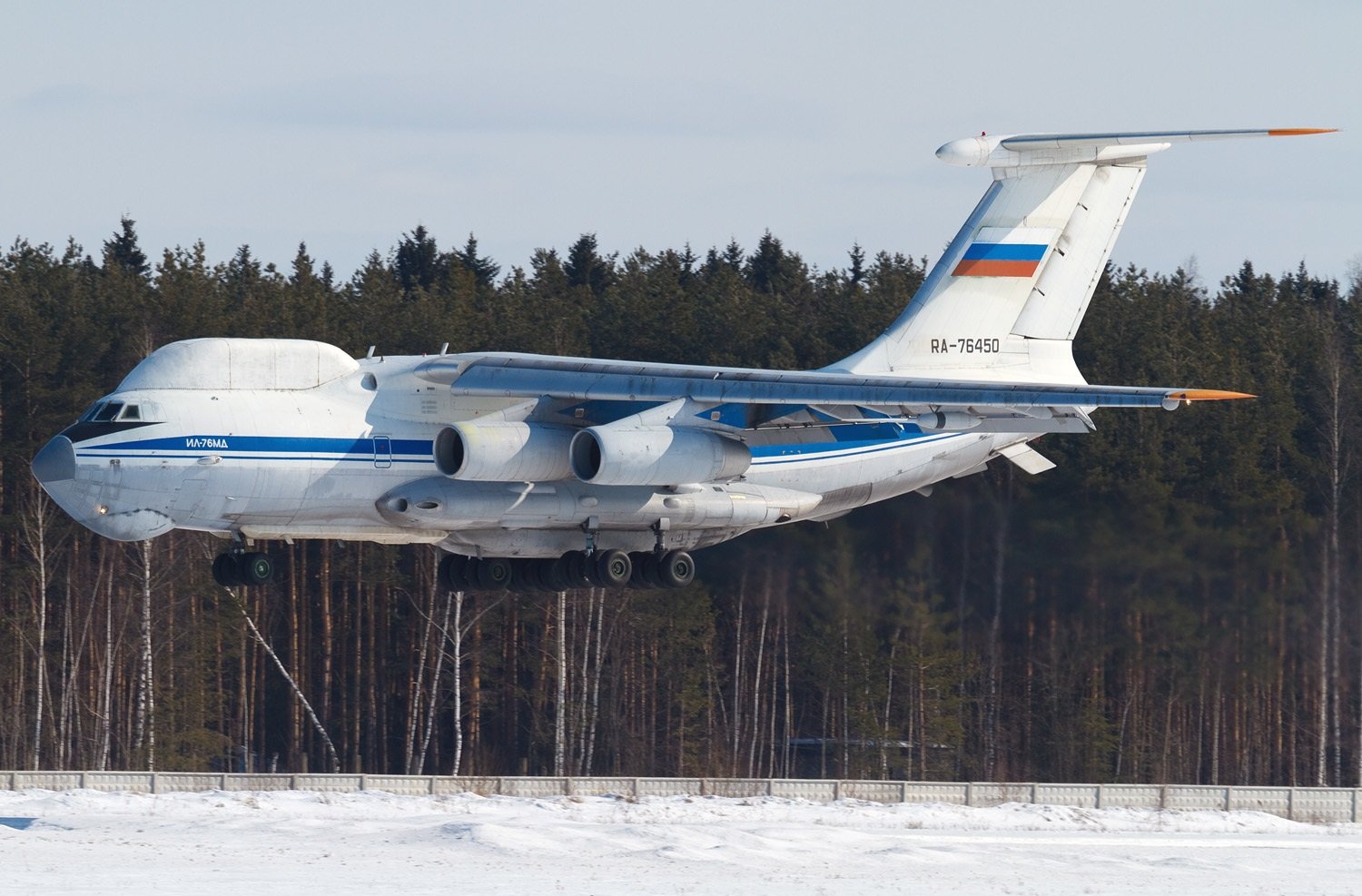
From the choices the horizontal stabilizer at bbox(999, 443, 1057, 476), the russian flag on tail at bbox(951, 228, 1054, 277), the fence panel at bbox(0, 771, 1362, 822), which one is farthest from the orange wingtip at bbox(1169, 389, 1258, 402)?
the fence panel at bbox(0, 771, 1362, 822)

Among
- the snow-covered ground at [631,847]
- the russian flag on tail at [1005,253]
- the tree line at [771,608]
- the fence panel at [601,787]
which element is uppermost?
Result: the russian flag on tail at [1005,253]

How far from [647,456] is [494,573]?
2717 mm

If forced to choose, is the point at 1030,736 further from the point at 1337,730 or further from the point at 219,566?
the point at 219,566

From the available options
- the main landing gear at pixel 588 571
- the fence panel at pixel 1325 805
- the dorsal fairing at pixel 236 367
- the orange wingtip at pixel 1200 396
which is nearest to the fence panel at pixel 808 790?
the main landing gear at pixel 588 571

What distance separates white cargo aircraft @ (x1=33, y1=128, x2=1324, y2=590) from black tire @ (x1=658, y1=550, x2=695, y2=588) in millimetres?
29

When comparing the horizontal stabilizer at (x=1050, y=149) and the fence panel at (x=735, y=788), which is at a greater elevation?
the horizontal stabilizer at (x=1050, y=149)

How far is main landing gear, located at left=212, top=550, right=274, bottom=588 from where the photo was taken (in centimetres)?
1752

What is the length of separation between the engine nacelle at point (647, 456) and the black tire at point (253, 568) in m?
2.70

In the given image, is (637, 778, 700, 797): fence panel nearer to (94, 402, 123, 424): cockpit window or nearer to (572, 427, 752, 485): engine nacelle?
(572, 427, 752, 485): engine nacelle

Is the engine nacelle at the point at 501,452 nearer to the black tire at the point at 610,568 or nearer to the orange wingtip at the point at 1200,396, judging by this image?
the black tire at the point at 610,568

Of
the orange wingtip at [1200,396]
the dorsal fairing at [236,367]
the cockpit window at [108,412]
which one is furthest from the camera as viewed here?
the dorsal fairing at [236,367]

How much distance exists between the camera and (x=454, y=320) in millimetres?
31859

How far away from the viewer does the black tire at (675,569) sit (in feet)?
61.5

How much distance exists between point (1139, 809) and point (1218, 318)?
13986mm
